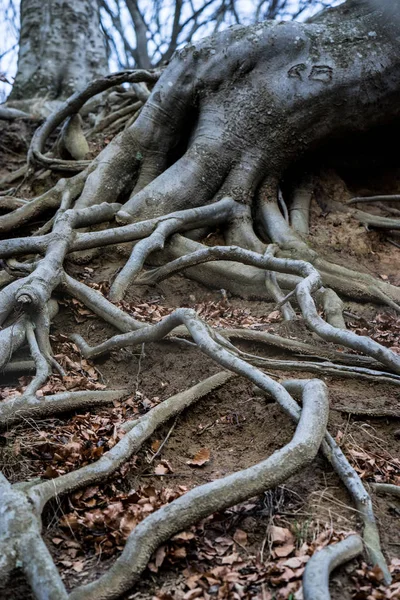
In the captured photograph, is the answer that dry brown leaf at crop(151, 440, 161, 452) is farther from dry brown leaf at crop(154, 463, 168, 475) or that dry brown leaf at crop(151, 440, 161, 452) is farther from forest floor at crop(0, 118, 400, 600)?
dry brown leaf at crop(154, 463, 168, 475)

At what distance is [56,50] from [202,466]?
1050cm

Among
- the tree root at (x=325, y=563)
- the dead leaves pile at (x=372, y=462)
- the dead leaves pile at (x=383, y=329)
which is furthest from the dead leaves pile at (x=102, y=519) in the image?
the dead leaves pile at (x=383, y=329)

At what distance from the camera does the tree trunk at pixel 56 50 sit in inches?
453

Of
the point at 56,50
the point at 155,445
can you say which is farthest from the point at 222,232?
the point at 56,50

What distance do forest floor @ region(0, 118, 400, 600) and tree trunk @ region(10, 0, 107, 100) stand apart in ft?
23.4

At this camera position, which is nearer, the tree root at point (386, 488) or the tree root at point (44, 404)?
the tree root at point (386, 488)

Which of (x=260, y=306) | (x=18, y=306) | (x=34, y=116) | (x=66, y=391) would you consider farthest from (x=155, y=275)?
(x=34, y=116)

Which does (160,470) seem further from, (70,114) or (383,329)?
(70,114)

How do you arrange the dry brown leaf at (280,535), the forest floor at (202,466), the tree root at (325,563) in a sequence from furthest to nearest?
the dry brown leaf at (280,535) < the forest floor at (202,466) < the tree root at (325,563)

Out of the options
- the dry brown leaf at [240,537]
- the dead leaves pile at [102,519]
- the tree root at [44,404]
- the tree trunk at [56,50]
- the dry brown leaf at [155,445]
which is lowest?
the dry brown leaf at [240,537]

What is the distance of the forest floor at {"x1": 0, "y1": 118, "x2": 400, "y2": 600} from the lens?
9.55 ft

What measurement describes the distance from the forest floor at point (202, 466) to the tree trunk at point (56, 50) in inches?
281

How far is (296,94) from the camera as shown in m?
7.18

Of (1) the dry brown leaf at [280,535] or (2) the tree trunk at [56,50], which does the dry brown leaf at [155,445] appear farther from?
(2) the tree trunk at [56,50]
